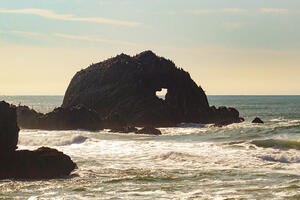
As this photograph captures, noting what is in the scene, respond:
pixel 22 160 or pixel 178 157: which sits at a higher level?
pixel 22 160

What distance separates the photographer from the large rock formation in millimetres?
68750

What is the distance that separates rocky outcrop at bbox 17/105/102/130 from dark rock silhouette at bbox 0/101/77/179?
110ft

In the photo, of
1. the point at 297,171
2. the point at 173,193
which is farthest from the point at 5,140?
the point at 297,171

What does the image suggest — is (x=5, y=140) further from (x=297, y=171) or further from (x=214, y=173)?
(x=297, y=171)

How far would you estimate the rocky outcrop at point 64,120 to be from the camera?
57406mm

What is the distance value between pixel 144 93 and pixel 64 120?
17.6 metres

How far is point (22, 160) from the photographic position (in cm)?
2258

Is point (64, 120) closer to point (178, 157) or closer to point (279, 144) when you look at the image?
point (279, 144)

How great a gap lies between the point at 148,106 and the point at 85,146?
109 feet

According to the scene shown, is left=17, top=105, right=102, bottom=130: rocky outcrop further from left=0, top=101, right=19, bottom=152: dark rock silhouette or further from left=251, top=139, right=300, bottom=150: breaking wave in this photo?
left=0, top=101, right=19, bottom=152: dark rock silhouette

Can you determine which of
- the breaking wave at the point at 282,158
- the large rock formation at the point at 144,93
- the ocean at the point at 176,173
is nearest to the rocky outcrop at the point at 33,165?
the ocean at the point at 176,173

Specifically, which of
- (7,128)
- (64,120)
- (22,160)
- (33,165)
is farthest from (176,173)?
(64,120)

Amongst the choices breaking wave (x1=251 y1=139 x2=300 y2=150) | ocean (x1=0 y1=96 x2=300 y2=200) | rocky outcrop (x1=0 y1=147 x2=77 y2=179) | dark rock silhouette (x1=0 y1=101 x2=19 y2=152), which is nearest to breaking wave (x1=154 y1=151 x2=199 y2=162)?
ocean (x1=0 y1=96 x2=300 y2=200)

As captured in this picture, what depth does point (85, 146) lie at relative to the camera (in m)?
36.2
